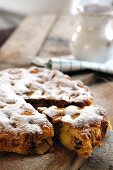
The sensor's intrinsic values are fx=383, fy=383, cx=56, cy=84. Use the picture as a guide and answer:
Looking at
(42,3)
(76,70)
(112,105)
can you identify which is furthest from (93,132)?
(42,3)

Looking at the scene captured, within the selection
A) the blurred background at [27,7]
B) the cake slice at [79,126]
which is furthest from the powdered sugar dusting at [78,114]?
the blurred background at [27,7]

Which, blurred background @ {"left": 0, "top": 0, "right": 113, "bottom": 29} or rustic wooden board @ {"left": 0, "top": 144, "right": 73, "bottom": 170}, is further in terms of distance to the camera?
blurred background @ {"left": 0, "top": 0, "right": 113, "bottom": 29}

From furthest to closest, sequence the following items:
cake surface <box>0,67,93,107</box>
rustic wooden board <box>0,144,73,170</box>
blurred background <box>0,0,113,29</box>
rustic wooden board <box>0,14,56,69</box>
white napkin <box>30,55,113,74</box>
Answer: blurred background <box>0,0,113,29</box>, rustic wooden board <box>0,14,56,69</box>, white napkin <box>30,55,113,74</box>, cake surface <box>0,67,93,107</box>, rustic wooden board <box>0,144,73,170</box>

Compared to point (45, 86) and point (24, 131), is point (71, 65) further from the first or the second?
point (24, 131)

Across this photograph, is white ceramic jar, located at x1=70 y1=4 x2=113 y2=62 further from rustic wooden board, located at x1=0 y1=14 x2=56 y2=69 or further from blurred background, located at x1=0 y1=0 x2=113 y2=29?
blurred background, located at x1=0 y1=0 x2=113 y2=29

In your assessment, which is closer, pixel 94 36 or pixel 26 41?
pixel 94 36

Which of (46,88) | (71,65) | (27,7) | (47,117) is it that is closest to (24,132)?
(47,117)

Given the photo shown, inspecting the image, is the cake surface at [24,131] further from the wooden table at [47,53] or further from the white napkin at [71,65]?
the white napkin at [71,65]

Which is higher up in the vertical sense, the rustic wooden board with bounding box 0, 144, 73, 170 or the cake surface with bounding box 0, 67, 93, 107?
the cake surface with bounding box 0, 67, 93, 107

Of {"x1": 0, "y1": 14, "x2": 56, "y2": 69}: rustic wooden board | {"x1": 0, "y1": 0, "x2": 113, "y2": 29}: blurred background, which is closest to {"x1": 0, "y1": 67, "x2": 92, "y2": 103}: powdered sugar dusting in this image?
{"x1": 0, "y1": 14, "x2": 56, "y2": 69}: rustic wooden board
